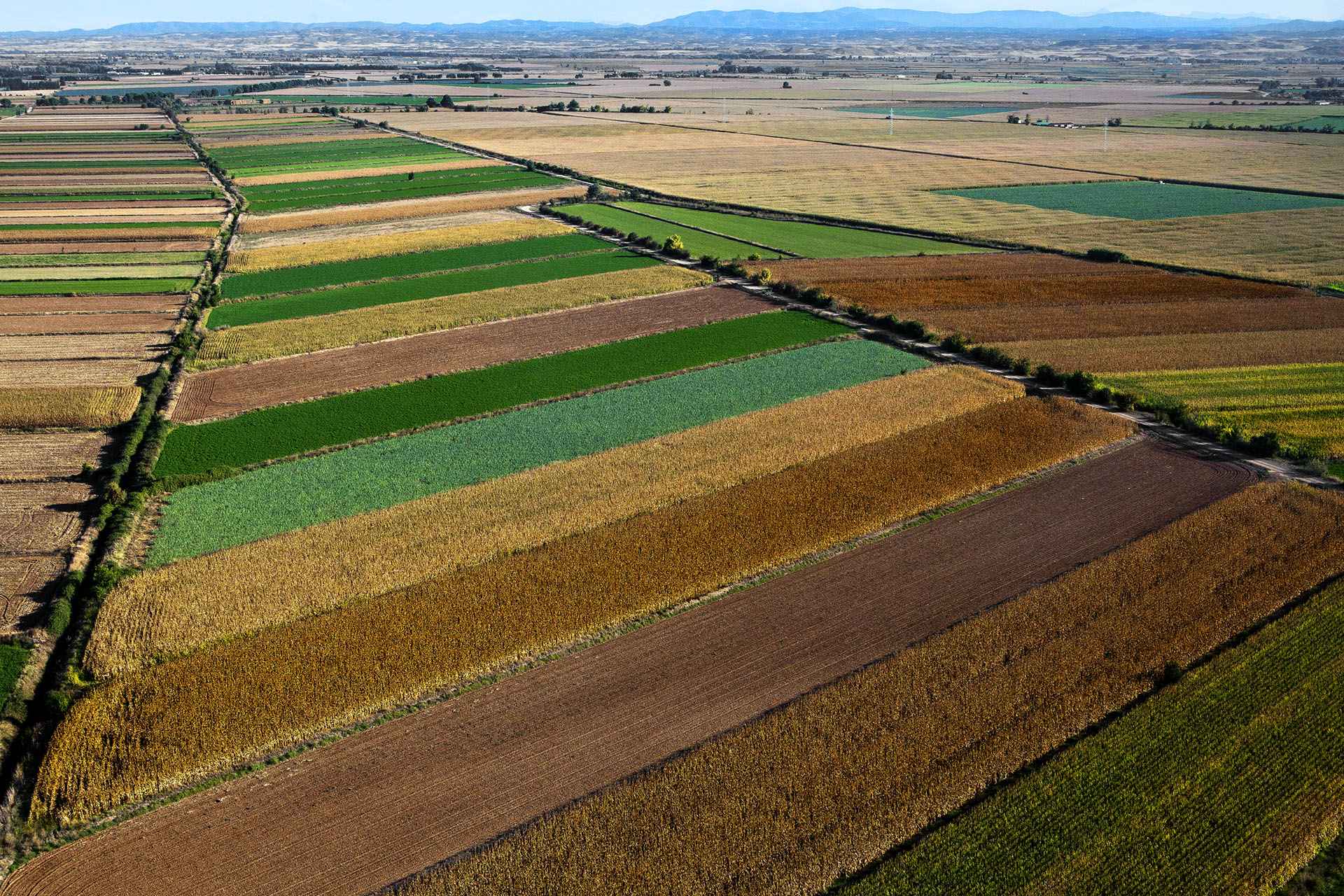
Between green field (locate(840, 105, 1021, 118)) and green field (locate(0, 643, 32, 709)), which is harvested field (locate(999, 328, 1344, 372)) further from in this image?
green field (locate(840, 105, 1021, 118))

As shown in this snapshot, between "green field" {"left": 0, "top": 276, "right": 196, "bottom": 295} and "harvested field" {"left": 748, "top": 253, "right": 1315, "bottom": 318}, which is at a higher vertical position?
"harvested field" {"left": 748, "top": 253, "right": 1315, "bottom": 318}

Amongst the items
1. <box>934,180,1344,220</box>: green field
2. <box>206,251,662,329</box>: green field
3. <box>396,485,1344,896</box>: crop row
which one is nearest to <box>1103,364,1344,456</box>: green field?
<box>396,485,1344,896</box>: crop row

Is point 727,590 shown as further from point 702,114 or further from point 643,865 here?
point 702,114

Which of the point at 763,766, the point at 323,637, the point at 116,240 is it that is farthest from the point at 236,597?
the point at 116,240

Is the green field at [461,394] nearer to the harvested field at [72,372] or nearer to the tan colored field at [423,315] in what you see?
the tan colored field at [423,315]

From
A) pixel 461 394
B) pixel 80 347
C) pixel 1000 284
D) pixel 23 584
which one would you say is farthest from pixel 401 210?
pixel 23 584

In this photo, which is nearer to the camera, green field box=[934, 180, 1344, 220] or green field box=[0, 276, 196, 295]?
green field box=[0, 276, 196, 295]

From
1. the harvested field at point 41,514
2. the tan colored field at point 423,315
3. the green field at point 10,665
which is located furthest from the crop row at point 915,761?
the tan colored field at point 423,315
